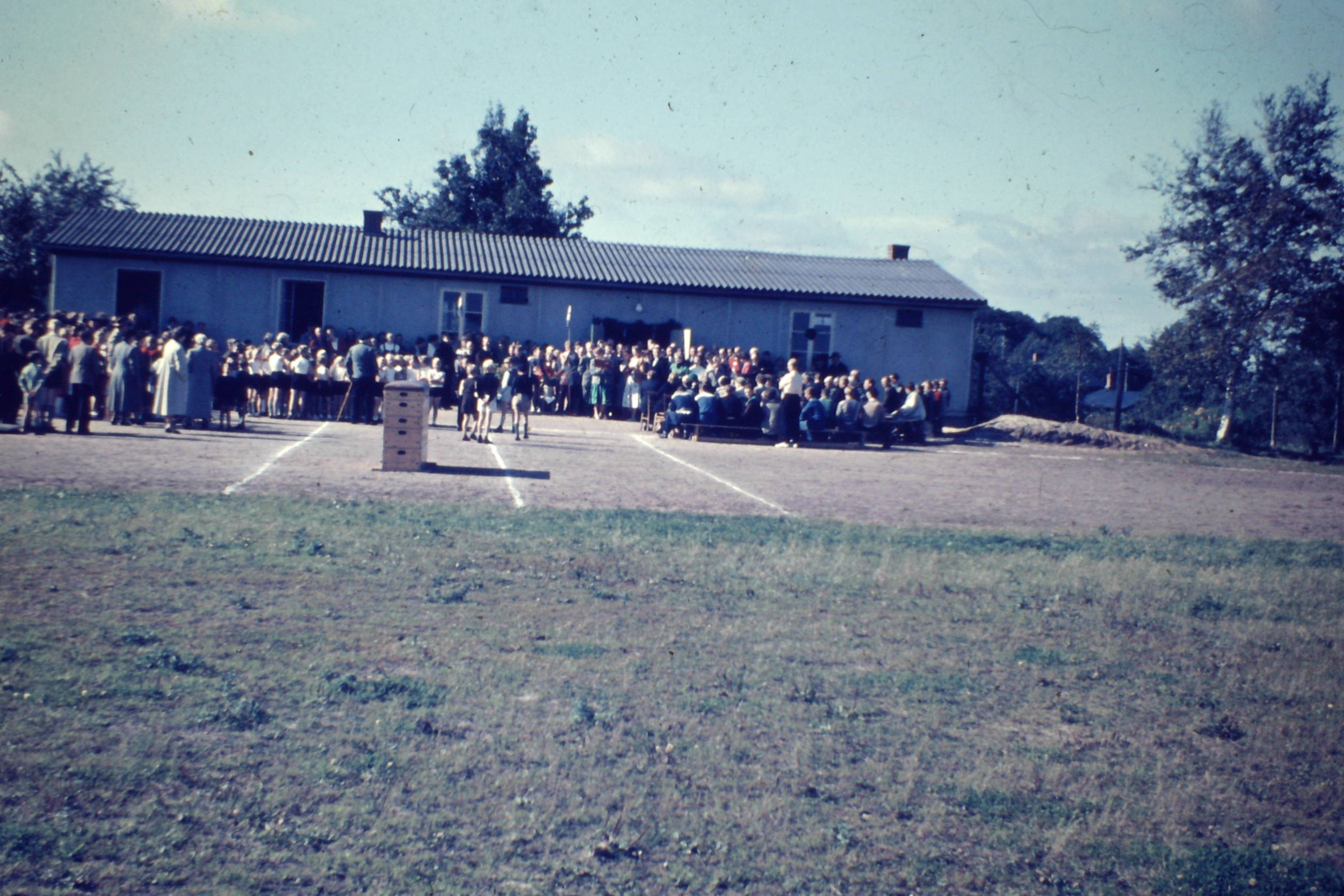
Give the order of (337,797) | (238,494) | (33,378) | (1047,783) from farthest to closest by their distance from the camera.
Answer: (33,378)
(238,494)
(1047,783)
(337,797)

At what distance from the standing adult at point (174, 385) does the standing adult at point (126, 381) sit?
0.79 meters

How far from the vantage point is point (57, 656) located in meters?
5.95

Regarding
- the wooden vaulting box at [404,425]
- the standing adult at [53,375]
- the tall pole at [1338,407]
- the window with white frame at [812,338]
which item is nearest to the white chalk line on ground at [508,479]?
the wooden vaulting box at [404,425]

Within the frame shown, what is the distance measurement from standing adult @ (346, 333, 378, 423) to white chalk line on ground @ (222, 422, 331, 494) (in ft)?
5.00

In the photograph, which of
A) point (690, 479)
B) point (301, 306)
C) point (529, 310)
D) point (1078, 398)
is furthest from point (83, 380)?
point (1078, 398)

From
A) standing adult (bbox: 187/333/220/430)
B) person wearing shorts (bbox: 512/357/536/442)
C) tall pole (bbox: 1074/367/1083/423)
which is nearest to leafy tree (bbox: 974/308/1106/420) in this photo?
tall pole (bbox: 1074/367/1083/423)

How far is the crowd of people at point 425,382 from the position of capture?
18.7 meters

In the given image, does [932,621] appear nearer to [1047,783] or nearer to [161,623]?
[1047,783]

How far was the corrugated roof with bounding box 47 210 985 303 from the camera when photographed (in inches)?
1331

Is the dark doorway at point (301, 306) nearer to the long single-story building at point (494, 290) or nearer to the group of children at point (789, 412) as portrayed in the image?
the long single-story building at point (494, 290)

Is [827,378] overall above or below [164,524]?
above

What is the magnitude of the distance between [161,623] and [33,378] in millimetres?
13482

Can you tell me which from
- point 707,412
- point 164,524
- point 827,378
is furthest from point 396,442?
point 827,378

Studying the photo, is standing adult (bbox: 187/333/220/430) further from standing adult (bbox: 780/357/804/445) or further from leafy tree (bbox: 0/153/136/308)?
leafy tree (bbox: 0/153/136/308)
